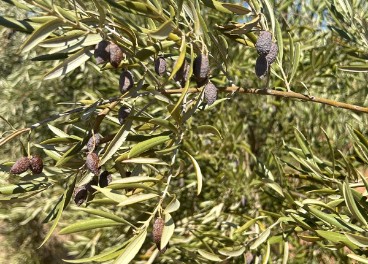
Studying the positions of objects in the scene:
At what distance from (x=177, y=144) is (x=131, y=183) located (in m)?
0.13

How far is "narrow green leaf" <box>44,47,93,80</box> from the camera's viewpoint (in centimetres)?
78

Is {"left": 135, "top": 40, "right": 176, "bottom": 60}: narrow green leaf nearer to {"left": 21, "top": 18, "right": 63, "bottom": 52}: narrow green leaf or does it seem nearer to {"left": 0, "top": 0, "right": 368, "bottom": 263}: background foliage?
{"left": 0, "top": 0, "right": 368, "bottom": 263}: background foliage

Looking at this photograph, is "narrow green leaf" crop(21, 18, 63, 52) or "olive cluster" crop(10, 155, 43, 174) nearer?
"narrow green leaf" crop(21, 18, 63, 52)

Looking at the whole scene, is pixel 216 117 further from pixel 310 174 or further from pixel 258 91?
pixel 258 91

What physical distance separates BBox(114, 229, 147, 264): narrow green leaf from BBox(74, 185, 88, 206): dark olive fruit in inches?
4.9

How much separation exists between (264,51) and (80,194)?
1.33ft

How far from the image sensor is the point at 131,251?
779 millimetres

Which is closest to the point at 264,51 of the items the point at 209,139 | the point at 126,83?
the point at 126,83

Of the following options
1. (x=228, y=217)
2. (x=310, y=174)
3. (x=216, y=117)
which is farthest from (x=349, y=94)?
(x=310, y=174)

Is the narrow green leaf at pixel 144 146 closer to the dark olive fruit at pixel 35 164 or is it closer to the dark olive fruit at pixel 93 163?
the dark olive fruit at pixel 93 163

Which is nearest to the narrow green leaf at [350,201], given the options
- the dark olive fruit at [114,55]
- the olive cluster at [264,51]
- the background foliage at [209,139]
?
the background foliage at [209,139]

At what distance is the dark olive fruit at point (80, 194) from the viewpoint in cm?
85

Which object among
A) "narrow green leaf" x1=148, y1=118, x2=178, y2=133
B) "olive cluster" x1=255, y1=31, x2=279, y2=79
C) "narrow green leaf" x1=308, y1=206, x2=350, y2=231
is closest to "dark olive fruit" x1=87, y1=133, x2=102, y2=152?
"narrow green leaf" x1=148, y1=118, x2=178, y2=133

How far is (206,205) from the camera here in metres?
2.43
